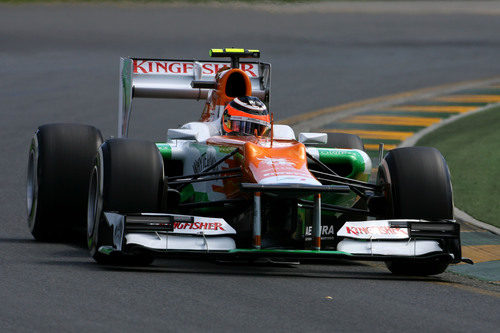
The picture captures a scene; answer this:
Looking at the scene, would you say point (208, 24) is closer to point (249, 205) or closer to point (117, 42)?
point (117, 42)

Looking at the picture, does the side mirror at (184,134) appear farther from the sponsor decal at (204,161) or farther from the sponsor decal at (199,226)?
the sponsor decal at (199,226)

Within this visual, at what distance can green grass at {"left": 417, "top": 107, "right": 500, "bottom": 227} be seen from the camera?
14039 millimetres

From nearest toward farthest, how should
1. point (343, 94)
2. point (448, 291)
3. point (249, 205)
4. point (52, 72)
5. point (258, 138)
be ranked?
point (448, 291), point (249, 205), point (258, 138), point (343, 94), point (52, 72)

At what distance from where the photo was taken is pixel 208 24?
3512 centimetres

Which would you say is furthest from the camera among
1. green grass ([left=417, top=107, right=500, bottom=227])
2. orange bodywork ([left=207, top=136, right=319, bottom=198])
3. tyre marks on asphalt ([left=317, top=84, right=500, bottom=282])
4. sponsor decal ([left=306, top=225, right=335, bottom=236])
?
tyre marks on asphalt ([left=317, top=84, right=500, bottom=282])

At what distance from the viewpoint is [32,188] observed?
12.1 metres

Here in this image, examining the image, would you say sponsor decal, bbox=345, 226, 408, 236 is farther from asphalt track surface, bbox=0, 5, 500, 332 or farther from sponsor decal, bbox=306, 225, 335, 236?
sponsor decal, bbox=306, 225, 335, 236

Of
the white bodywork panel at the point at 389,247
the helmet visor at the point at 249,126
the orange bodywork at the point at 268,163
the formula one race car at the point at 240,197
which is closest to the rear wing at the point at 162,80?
the formula one race car at the point at 240,197

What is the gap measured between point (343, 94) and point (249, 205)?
15044mm

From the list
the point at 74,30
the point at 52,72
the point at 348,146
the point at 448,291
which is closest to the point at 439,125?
the point at 348,146

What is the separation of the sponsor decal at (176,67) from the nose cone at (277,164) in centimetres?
353

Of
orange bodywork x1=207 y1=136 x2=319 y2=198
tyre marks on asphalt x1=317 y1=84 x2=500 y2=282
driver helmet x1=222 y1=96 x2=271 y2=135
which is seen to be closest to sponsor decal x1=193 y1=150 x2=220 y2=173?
orange bodywork x1=207 y1=136 x2=319 y2=198

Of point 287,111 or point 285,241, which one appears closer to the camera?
point 285,241

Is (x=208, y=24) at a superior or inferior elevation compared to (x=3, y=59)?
superior
